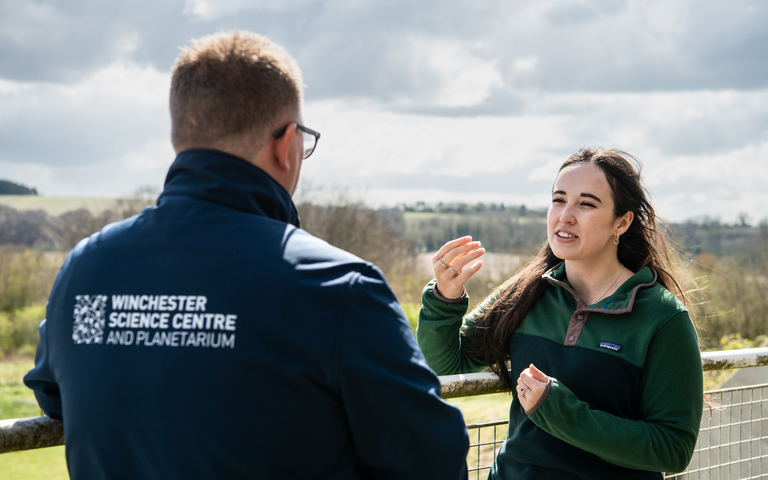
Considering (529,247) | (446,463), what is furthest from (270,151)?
(529,247)

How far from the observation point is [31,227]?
29203 mm

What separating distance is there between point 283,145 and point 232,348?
1.47 feet

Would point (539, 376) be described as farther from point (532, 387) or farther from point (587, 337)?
point (587, 337)

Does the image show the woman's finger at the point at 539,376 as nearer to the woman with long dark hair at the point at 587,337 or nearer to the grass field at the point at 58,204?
the woman with long dark hair at the point at 587,337

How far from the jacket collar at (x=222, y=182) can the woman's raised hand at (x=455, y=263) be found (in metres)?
1.05

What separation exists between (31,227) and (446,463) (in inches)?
1273

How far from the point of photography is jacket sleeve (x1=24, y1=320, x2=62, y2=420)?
1.31 meters

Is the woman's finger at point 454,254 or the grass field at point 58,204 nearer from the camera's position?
the woman's finger at point 454,254

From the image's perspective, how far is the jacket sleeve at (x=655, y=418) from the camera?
6.03 ft

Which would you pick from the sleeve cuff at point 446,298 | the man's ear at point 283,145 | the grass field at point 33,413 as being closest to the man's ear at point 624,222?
the sleeve cuff at point 446,298

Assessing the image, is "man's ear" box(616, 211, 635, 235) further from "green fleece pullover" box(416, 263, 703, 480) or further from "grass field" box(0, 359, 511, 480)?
"grass field" box(0, 359, 511, 480)

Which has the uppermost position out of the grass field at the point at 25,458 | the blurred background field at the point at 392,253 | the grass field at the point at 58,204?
the grass field at the point at 58,204

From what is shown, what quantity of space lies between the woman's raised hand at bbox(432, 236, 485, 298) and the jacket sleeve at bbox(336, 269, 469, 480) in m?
1.06

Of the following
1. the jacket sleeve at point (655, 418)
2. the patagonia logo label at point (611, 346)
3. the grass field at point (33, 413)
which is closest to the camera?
the jacket sleeve at point (655, 418)
